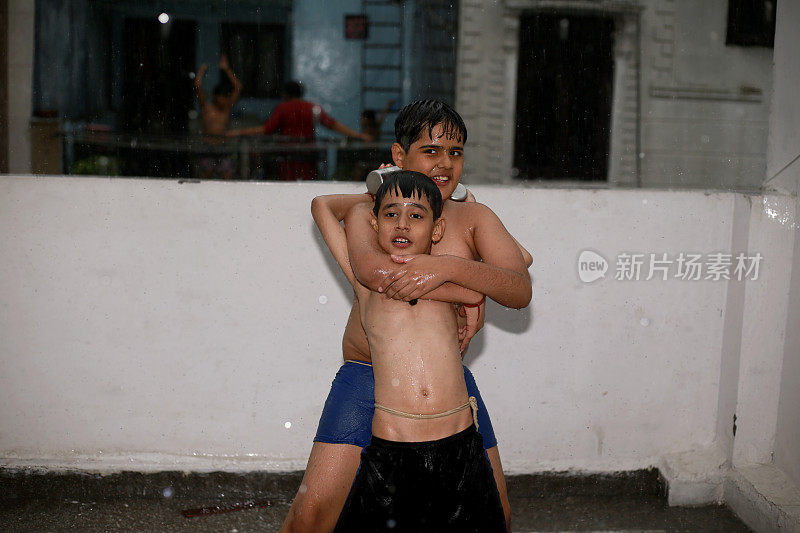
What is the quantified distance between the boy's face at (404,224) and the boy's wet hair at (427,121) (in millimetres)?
435

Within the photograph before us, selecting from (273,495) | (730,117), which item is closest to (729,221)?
(730,117)

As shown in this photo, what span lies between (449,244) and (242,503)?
2226mm

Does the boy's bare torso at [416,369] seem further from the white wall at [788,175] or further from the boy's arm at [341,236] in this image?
the white wall at [788,175]

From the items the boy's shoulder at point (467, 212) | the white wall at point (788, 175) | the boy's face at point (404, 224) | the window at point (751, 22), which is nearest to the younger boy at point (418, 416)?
the boy's face at point (404, 224)

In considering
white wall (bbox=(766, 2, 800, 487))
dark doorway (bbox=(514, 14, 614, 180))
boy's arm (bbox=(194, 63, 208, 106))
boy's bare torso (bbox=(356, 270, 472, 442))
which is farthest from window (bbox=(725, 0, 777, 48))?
boy's arm (bbox=(194, 63, 208, 106))

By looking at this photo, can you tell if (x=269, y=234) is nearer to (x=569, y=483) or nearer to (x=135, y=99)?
(x=135, y=99)

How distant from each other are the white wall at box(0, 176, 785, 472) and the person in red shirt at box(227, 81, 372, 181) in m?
0.18

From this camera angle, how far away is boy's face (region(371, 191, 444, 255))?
2223 mm

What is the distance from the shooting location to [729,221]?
4023 millimetres

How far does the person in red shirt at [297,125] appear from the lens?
3.98m

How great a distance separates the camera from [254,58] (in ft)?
13.0

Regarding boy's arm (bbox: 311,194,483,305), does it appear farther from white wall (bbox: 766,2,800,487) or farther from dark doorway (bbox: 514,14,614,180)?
white wall (bbox: 766,2,800,487)

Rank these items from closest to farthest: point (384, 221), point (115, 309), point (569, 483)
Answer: point (384, 221) → point (115, 309) → point (569, 483)

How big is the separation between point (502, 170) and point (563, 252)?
0.60 m
